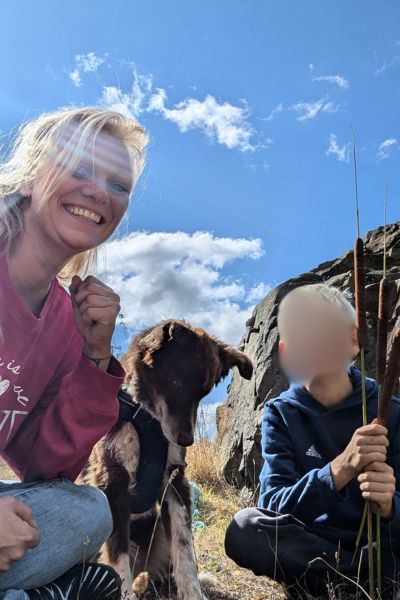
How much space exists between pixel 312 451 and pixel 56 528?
1.61 metres

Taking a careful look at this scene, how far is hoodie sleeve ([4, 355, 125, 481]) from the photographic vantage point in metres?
2.62

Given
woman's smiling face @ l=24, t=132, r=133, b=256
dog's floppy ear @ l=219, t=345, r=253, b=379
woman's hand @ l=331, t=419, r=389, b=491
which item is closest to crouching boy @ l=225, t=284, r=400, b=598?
woman's hand @ l=331, t=419, r=389, b=491

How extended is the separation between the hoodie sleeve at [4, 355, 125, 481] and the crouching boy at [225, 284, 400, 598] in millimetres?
1108

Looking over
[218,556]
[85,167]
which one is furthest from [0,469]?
[85,167]

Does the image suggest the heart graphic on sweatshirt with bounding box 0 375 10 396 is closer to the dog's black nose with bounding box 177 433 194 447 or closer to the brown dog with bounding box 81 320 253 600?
the brown dog with bounding box 81 320 253 600

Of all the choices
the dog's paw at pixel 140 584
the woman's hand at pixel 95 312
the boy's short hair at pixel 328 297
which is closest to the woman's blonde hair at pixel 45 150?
the woman's hand at pixel 95 312

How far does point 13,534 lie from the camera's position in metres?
2.07

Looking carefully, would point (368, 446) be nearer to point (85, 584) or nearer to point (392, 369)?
point (392, 369)

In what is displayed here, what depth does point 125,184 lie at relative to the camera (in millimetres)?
2979

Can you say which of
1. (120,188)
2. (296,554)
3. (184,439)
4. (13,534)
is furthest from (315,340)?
(13,534)

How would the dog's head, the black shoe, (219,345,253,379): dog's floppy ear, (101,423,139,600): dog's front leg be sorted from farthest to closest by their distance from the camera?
(219,345,253,379): dog's floppy ear
the dog's head
(101,423,139,600): dog's front leg
the black shoe

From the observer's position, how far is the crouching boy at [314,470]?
3.15 metres

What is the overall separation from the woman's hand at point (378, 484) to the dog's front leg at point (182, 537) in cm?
186

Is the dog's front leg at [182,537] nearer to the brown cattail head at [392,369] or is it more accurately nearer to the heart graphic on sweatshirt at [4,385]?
the heart graphic on sweatshirt at [4,385]
